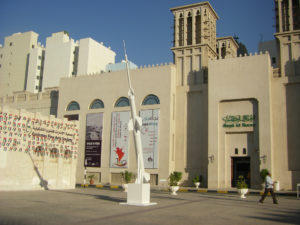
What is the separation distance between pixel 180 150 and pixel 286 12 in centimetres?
1733

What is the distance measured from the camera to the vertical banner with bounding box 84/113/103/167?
37.4m

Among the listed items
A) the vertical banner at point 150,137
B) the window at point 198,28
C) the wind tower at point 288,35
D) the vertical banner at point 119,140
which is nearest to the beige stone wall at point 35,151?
the vertical banner at point 119,140

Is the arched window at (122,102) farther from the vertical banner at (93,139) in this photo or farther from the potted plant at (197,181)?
the potted plant at (197,181)

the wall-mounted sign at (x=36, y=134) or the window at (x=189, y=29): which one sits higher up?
the window at (x=189, y=29)

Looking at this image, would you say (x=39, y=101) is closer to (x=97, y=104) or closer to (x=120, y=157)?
(x=97, y=104)

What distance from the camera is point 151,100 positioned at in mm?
35969

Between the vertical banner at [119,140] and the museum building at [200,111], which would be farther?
the vertical banner at [119,140]

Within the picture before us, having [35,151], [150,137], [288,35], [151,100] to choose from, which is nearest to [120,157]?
[150,137]

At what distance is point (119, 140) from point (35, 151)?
12141mm

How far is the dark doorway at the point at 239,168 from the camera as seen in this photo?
31.5 m

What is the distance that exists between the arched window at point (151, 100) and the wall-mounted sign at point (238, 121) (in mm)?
7314

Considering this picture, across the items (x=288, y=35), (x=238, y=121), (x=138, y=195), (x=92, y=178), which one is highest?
(x=288, y=35)

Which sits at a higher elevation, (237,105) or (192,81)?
(192,81)

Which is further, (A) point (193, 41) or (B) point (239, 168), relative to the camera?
(A) point (193, 41)
